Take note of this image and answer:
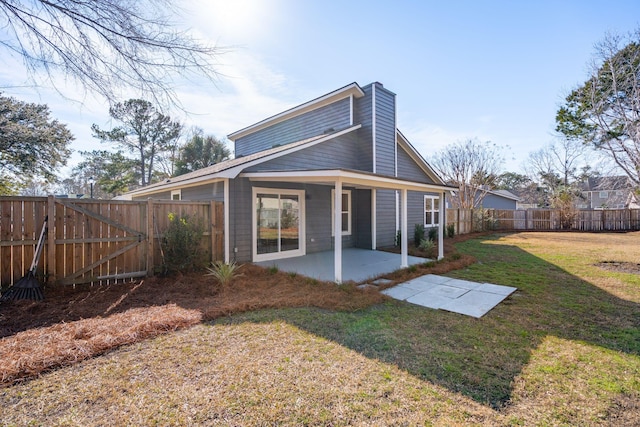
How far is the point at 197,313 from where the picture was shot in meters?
4.47

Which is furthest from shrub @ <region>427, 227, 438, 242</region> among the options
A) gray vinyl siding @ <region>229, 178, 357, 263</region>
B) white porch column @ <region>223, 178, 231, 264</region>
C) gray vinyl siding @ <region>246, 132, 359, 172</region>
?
white porch column @ <region>223, 178, 231, 264</region>

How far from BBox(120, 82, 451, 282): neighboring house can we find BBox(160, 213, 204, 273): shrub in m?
0.97

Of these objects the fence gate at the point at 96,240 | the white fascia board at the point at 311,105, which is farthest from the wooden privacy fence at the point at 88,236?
the white fascia board at the point at 311,105

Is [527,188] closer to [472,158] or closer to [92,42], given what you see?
[472,158]

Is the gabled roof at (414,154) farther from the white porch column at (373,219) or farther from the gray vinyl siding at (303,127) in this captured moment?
the white porch column at (373,219)

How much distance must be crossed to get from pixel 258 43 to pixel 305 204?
5.67 metres

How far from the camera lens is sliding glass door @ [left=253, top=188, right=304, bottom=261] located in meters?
8.36

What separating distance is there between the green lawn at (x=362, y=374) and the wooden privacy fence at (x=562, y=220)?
14901 millimetres

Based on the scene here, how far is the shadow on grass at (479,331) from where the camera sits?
2.91 metres

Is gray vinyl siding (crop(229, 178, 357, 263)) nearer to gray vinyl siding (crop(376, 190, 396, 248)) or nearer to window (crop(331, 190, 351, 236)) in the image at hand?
window (crop(331, 190, 351, 236))

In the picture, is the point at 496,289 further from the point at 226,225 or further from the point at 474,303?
the point at 226,225

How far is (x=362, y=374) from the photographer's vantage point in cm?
284

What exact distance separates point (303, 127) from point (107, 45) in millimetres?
9185

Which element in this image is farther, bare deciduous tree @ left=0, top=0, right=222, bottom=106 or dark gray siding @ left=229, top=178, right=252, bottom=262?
dark gray siding @ left=229, top=178, right=252, bottom=262
